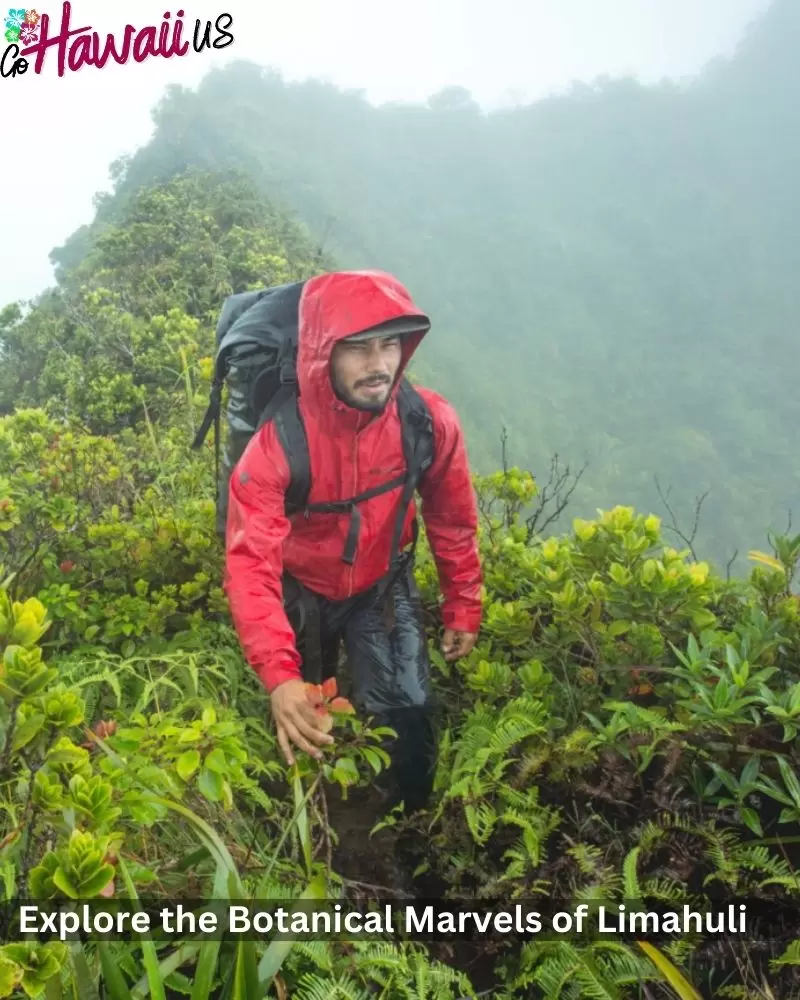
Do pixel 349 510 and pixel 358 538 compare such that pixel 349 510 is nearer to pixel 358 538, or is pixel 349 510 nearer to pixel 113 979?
pixel 358 538

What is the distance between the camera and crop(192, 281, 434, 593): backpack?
255 cm

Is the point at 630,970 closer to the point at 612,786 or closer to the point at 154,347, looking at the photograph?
the point at 612,786

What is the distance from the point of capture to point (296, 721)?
2115mm

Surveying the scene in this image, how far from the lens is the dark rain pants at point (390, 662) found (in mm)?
2729

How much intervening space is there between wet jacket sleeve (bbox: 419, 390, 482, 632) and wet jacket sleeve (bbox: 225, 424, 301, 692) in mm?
669

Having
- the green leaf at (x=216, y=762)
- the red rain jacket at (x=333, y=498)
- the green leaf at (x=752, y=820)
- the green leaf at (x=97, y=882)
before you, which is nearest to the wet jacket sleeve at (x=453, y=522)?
the red rain jacket at (x=333, y=498)

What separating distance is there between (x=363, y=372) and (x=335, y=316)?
8.3 inches

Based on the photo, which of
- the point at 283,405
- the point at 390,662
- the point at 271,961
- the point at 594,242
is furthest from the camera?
the point at 594,242

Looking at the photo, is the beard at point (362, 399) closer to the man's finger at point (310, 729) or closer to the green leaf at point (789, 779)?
the man's finger at point (310, 729)

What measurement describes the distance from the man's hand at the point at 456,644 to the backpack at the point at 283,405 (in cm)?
39

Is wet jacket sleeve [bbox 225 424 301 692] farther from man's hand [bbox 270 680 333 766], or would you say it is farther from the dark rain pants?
the dark rain pants

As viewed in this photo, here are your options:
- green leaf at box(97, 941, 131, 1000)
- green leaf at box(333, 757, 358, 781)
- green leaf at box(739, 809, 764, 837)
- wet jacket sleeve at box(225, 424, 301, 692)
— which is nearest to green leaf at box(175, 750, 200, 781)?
green leaf at box(97, 941, 131, 1000)

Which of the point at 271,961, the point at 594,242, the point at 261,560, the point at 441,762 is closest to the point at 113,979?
the point at 271,961

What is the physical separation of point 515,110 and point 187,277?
330ft
